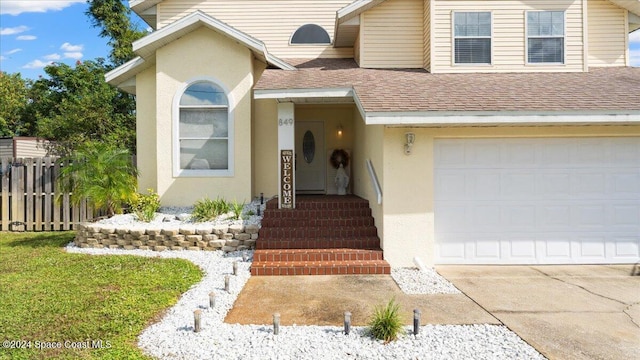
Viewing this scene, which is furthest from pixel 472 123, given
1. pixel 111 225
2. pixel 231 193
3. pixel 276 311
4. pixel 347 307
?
pixel 111 225

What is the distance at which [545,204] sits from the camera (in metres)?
8.07

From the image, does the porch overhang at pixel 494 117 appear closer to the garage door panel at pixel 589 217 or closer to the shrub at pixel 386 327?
the garage door panel at pixel 589 217

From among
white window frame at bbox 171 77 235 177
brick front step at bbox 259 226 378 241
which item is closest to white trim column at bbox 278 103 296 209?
brick front step at bbox 259 226 378 241

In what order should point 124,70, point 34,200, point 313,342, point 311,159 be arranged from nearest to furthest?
point 313,342 < point 124,70 < point 34,200 < point 311,159

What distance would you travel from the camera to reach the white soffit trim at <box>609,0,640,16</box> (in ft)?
32.6

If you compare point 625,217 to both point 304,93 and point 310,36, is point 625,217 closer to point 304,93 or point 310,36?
point 304,93

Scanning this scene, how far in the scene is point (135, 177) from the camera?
36.5 ft

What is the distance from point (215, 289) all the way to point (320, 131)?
24.2 ft

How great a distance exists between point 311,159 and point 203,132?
3.69 m

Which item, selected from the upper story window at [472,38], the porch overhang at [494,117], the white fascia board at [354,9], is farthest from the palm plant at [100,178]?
the upper story window at [472,38]

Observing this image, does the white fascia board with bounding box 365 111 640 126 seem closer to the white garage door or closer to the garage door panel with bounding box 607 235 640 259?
the white garage door

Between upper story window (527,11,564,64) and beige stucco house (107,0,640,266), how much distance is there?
0.03 m

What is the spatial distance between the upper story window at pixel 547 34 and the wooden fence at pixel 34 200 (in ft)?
43.5

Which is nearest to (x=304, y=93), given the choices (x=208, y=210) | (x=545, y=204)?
(x=208, y=210)
